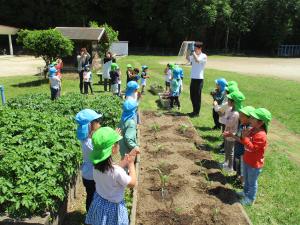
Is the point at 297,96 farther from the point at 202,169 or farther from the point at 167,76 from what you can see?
the point at 202,169

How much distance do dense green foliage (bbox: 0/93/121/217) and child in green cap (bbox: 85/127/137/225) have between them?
3.07 feet

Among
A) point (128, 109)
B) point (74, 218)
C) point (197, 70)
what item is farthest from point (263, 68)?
point (74, 218)

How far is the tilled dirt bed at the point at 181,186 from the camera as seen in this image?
593 centimetres

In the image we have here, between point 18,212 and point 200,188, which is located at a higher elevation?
point 18,212

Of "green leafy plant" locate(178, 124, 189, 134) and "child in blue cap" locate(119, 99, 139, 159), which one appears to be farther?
"green leafy plant" locate(178, 124, 189, 134)

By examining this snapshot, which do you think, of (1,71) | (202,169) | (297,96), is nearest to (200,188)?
(202,169)

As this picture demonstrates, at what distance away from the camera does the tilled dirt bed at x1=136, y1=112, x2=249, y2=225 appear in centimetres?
593

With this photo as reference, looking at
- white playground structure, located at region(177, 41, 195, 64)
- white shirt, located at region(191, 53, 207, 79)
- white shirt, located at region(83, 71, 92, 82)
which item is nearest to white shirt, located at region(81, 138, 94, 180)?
white shirt, located at region(191, 53, 207, 79)

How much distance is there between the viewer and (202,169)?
7.80 meters

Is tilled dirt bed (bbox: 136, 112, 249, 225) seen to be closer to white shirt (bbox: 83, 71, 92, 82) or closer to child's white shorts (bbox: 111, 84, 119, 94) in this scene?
child's white shorts (bbox: 111, 84, 119, 94)

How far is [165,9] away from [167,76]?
32972 mm

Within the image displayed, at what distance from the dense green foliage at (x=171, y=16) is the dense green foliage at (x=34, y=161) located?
39.2 metres

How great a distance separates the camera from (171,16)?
149 feet

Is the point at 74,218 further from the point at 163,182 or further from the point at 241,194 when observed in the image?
the point at 241,194
